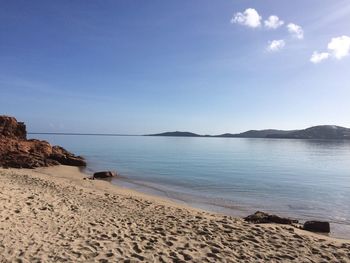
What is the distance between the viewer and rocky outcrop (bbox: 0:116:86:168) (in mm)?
31844

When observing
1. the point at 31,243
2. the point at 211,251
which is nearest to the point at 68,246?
the point at 31,243

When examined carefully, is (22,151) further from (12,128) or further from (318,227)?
(318,227)

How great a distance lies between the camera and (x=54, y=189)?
18.7 m

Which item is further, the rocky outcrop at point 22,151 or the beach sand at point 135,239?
the rocky outcrop at point 22,151

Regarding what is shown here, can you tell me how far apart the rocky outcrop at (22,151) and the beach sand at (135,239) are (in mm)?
19458

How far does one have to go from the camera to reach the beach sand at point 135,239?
8.48 metres

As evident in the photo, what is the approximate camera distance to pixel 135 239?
981cm

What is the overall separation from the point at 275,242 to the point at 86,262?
17.3 feet

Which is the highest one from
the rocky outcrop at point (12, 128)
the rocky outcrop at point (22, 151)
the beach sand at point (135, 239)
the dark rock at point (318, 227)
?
the rocky outcrop at point (12, 128)

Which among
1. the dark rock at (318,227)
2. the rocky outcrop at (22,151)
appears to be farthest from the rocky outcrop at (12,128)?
the dark rock at (318,227)

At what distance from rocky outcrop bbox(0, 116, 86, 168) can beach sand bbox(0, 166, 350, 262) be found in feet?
63.8

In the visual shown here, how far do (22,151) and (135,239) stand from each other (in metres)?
28.1

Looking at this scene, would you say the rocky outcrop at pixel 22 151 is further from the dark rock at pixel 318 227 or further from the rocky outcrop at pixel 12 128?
the dark rock at pixel 318 227

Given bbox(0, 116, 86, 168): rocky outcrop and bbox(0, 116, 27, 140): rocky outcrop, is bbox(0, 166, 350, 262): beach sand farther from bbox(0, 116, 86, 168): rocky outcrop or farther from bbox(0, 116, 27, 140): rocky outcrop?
bbox(0, 116, 27, 140): rocky outcrop
